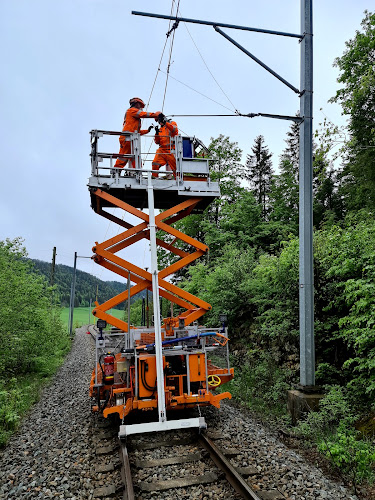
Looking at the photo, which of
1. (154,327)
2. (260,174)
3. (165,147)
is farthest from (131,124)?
(260,174)

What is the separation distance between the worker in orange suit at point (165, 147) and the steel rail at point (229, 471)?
5491 millimetres

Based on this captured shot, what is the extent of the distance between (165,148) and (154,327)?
4.23m

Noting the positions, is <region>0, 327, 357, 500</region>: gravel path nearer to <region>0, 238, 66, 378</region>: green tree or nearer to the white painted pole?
the white painted pole

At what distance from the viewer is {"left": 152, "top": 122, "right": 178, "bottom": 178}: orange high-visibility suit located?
813 cm

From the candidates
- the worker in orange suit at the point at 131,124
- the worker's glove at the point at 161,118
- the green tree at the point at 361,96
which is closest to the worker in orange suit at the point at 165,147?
the worker's glove at the point at 161,118

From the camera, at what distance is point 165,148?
8.28 meters

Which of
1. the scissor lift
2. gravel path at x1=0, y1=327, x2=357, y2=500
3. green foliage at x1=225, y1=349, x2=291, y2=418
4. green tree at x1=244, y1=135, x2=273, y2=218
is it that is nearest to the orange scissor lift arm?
the scissor lift

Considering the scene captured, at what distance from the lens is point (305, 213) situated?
696cm

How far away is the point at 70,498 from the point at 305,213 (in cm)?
594

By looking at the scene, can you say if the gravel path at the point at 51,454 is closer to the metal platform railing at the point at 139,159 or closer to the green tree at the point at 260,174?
the metal platform railing at the point at 139,159

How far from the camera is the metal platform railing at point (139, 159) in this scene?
7.57m

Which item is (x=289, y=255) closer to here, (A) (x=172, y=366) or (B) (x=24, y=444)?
(A) (x=172, y=366)

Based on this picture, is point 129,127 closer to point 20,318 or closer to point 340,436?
point 340,436

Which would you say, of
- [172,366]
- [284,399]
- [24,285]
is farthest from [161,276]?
[24,285]
